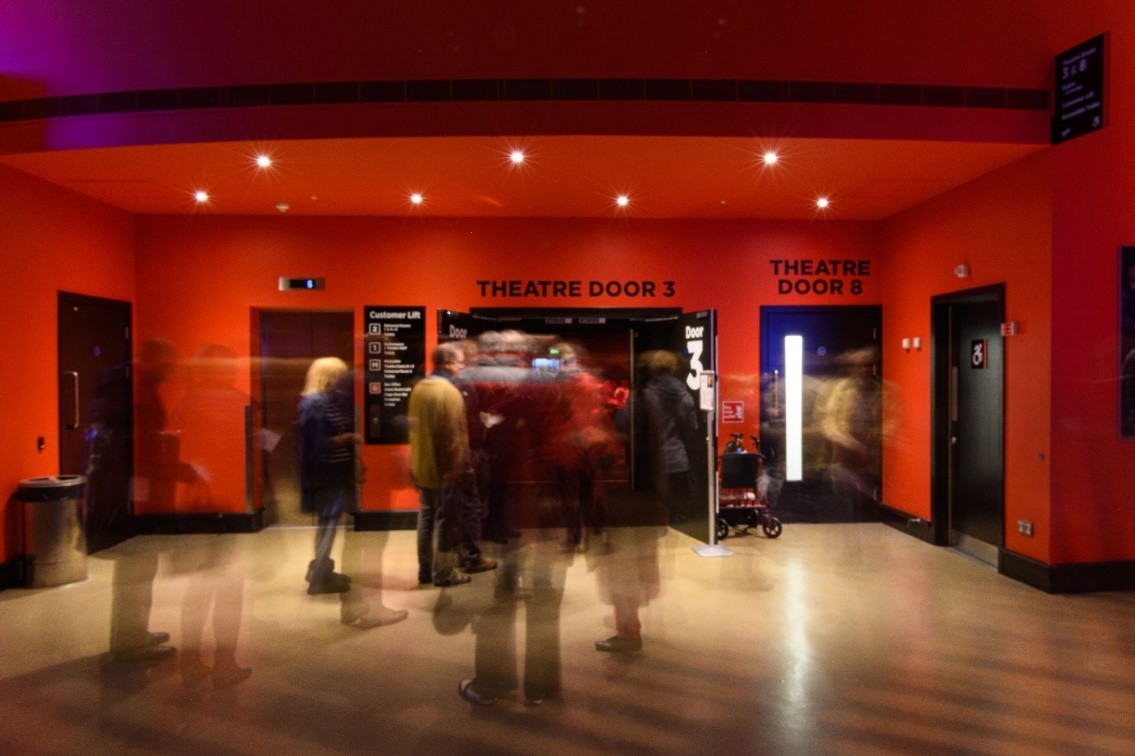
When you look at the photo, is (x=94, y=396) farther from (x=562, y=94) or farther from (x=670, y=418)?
(x=670, y=418)

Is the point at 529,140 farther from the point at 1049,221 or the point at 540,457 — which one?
the point at 1049,221

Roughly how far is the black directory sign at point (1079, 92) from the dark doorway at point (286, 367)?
6.58 meters

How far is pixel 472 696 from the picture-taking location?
3576mm

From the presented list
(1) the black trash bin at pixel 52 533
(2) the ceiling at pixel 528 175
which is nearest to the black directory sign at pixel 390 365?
(2) the ceiling at pixel 528 175

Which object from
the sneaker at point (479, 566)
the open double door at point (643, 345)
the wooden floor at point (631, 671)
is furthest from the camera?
the open double door at point (643, 345)

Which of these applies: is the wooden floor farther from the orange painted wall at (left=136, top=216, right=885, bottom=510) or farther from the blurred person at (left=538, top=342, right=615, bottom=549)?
the orange painted wall at (left=136, top=216, right=885, bottom=510)

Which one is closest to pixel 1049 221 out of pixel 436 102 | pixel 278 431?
pixel 436 102

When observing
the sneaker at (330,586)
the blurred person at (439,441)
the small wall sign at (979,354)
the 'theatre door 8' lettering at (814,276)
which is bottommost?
the sneaker at (330,586)

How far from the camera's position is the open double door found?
6.62m

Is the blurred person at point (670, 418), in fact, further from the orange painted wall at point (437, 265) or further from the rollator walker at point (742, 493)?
the orange painted wall at point (437, 265)

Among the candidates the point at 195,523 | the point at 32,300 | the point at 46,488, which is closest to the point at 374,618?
the point at 46,488

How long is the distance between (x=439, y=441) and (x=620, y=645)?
5.80 ft

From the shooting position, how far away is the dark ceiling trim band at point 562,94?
16.8 ft

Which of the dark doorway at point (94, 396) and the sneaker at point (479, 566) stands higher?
the dark doorway at point (94, 396)
